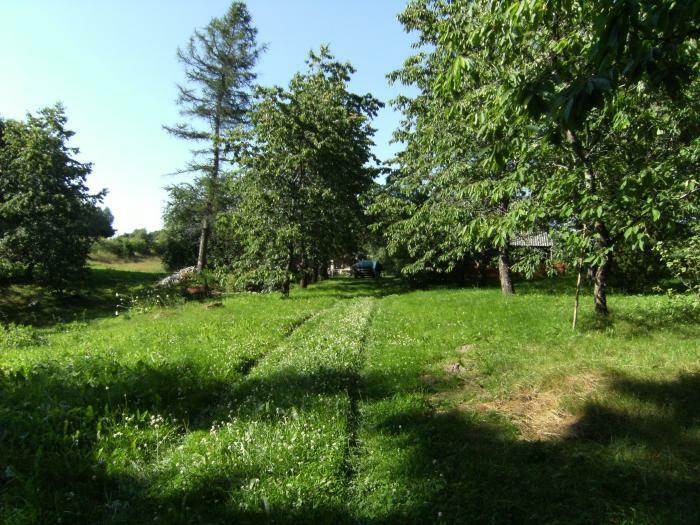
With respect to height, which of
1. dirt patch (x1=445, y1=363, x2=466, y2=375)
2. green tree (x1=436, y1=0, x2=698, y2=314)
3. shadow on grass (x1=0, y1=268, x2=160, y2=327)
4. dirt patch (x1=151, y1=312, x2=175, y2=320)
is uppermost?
green tree (x1=436, y1=0, x2=698, y2=314)

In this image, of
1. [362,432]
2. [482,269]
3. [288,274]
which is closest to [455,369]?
[362,432]

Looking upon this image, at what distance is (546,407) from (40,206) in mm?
25879

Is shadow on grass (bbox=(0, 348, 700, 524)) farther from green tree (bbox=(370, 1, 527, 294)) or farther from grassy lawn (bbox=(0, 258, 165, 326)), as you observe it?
grassy lawn (bbox=(0, 258, 165, 326))

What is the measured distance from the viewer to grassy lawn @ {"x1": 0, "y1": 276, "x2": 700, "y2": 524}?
11.8 feet

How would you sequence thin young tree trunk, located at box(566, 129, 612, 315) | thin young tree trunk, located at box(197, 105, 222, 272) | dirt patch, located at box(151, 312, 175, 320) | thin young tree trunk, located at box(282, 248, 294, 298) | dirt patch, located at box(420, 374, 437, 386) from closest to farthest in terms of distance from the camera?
dirt patch, located at box(420, 374, 437, 386) < thin young tree trunk, located at box(566, 129, 612, 315) < dirt patch, located at box(151, 312, 175, 320) < thin young tree trunk, located at box(282, 248, 294, 298) < thin young tree trunk, located at box(197, 105, 222, 272)

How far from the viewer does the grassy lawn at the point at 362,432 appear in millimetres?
3582

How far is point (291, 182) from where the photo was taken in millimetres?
19750

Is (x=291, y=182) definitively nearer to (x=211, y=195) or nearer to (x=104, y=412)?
(x=211, y=195)

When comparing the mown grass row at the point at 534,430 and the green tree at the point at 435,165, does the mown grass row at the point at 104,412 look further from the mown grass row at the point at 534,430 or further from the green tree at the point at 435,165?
the green tree at the point at 435,165

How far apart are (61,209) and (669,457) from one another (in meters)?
27.6

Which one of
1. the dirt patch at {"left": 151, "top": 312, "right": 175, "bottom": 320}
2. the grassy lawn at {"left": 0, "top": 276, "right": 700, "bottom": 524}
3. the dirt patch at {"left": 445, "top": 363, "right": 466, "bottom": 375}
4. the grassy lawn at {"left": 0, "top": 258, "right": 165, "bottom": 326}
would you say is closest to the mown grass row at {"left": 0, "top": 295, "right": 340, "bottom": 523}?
the grassy lawn at {"left": 0, "top": 276, "right": 700, "bottom": 524}

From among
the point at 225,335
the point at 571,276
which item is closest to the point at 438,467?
the point at 225,335

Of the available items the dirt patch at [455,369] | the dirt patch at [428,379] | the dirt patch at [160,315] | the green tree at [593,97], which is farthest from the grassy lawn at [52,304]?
the green tree at [593,97]

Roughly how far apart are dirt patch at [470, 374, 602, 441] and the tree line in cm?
179
